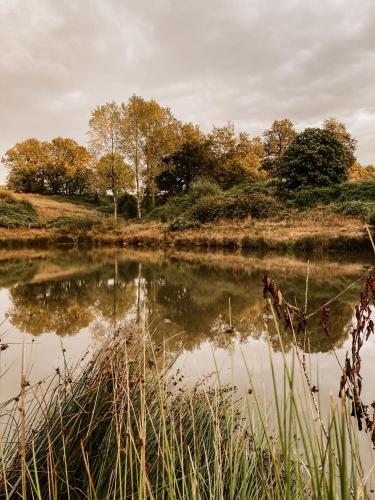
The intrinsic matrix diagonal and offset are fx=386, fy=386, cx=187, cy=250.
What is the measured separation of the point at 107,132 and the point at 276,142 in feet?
56.5

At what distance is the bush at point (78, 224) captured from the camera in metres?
24.3

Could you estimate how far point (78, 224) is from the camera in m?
24.6

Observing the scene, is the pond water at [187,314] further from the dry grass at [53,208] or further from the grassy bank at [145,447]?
the dry grass at [53,208]

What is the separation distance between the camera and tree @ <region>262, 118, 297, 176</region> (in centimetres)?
3544

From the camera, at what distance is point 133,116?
27.0 meters

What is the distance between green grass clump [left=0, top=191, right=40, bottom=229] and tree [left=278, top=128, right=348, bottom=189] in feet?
55.3

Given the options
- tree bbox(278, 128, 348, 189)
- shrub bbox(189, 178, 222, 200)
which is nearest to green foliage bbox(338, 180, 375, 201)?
tree bbox(278, 128, 348, 189)

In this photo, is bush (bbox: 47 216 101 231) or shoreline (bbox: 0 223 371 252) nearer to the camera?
shoreline (bbox: 0 223 371 252)

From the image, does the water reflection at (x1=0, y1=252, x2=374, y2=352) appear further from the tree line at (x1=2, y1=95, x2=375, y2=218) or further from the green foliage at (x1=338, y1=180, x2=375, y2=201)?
the tree line at (x1=2, y1=95, x2=375, y2=218)

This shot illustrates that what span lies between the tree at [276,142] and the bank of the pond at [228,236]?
16625mm

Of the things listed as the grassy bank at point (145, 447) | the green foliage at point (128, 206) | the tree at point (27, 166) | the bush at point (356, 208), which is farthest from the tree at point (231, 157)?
the grassy bank at point (145, 447)

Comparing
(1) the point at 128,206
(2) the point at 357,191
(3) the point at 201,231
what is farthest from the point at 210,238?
(1) the point at 128,206

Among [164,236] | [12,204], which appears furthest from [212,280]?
[12,204]

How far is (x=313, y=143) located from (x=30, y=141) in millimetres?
31128
